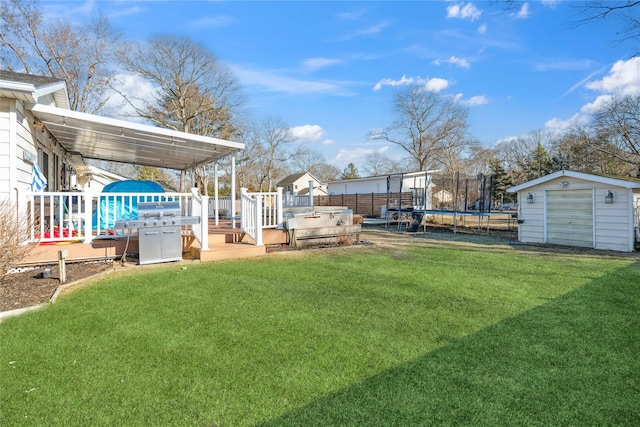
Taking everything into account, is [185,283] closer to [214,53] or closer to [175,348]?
[175,348]

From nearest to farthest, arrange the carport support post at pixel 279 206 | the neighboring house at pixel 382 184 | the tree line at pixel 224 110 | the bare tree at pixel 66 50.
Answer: the carport support post at pixel 279 206, the bare tree at pixel 66 50, the tree line at pixel 224 110, the neighboring house at pixel 382 184

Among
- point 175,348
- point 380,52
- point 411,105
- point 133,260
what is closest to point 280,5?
point 380,52

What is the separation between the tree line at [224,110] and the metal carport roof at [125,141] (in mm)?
1600

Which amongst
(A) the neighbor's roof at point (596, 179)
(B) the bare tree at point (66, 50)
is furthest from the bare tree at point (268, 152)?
(A) the neighbor's roof at point (596, 179)

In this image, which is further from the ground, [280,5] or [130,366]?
[280,5]

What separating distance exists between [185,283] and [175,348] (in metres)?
2.08

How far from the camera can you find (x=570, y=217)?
9.88 meters

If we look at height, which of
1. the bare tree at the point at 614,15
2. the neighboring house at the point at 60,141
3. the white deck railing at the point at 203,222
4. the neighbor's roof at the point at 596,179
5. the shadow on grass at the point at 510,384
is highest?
the bare tree at the point at 614,15

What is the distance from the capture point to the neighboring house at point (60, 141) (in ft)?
17.3

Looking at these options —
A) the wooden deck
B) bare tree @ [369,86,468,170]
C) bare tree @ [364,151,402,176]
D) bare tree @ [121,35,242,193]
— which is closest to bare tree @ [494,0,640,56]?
the wooden deck

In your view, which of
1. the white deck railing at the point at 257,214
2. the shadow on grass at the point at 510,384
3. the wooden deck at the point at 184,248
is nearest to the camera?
the shadow on grass at the point at 510,384

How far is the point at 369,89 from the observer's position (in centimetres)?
1866

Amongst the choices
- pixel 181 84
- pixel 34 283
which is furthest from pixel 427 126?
pixel 34 283

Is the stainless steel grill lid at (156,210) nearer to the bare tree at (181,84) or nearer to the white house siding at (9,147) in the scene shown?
the white house siding at (9,147)
